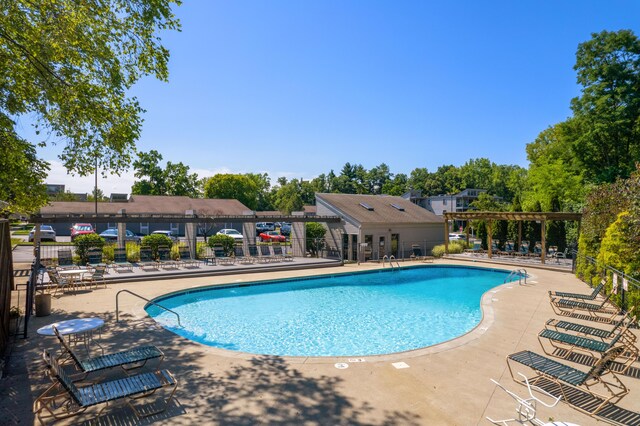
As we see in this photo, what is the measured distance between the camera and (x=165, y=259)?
67.1 feet

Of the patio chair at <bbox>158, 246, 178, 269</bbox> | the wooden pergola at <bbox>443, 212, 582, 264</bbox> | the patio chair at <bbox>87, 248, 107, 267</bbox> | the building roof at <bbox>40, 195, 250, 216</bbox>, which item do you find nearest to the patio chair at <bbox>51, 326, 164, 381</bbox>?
the patio chair at <bbox>158, 246, 178, 269</bbox>

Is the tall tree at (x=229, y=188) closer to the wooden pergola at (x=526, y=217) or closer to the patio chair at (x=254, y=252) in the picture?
the patio chair at (x=254, y=252)

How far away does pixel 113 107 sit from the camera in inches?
360

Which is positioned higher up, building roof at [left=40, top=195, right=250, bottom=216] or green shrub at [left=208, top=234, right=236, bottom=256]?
building roof at [left=40, top=195, right=250, bottom=216]

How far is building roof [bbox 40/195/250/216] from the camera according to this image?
→ 3684 centimetres

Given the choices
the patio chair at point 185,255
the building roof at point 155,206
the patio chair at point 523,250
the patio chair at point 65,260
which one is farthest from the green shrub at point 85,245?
the patio chair at point 523,250

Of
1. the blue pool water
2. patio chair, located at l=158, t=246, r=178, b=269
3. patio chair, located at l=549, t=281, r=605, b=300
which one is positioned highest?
patio chair, located at l=158, t=246, r=178, b=269

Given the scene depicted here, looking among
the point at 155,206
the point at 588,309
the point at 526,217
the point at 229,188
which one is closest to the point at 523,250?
the point at 526,217

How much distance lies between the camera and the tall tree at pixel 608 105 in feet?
78.3

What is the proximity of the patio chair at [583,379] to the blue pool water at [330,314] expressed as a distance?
397 centimetres

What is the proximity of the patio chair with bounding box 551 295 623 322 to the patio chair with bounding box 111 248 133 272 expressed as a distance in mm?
18430

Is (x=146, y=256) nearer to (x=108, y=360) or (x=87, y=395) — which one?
(x=108, y=360)

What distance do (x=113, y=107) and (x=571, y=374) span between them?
37.5ft

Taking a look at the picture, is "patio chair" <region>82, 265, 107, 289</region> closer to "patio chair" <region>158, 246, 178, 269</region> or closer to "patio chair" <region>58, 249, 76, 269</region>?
"patio chair" <region>58, 249, 76, 269</region>
